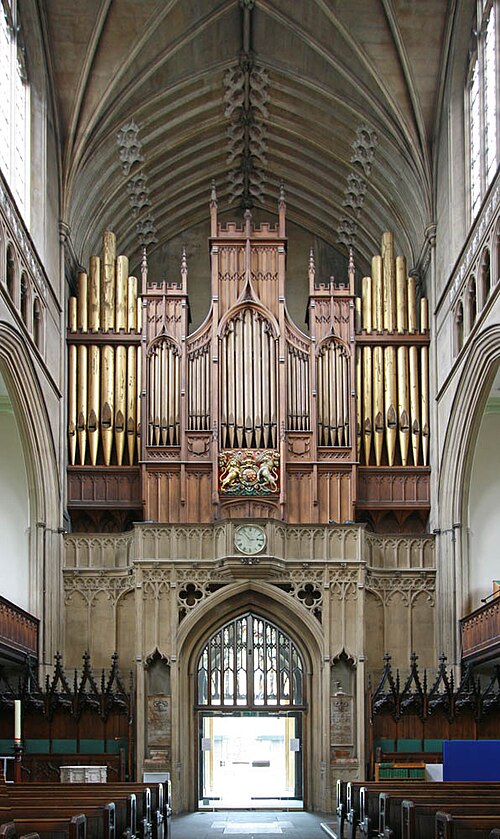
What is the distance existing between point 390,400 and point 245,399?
3.12 meters

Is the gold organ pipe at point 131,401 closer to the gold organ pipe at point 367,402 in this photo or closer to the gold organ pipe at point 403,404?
the gold organ pipe at point 367,402

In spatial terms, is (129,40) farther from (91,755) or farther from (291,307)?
(91,755)

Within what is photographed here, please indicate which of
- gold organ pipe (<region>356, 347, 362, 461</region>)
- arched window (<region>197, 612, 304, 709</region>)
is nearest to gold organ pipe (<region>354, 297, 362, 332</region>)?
gold organ pipe (<region>356, 347, 362, 461</region>)

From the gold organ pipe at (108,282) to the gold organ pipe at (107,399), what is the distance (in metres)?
0.59

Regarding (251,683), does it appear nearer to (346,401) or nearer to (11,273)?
(346,401)

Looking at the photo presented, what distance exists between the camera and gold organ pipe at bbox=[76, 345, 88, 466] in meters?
28.6

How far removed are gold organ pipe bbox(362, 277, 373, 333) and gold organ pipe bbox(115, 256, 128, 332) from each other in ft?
16.8

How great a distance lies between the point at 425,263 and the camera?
97.0ft

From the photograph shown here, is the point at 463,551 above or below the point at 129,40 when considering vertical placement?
below

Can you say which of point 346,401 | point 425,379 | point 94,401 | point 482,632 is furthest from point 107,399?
point 482,632

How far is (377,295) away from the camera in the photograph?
2984cm

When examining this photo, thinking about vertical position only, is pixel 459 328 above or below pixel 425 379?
above

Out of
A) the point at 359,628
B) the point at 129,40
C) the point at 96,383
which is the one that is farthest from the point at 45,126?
the point at 359,628

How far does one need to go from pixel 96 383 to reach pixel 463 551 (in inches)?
330
